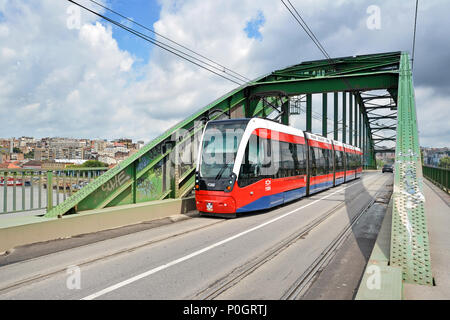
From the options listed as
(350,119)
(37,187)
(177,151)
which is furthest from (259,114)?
(350,119)

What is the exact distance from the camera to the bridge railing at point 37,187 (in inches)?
298

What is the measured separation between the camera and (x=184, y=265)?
5.69 meters

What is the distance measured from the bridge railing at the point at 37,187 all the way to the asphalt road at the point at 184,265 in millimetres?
2185

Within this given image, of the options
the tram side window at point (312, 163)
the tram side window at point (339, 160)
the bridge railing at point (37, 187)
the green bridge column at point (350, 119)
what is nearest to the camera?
the bridge railing at point (37, 187)

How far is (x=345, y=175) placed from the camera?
26484 mm

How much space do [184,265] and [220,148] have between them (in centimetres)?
553

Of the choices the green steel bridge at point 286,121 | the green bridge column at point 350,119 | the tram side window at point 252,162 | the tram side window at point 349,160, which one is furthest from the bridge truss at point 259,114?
the green bridge column at point 350,119

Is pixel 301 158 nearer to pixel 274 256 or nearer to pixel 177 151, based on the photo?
pixel 177 151

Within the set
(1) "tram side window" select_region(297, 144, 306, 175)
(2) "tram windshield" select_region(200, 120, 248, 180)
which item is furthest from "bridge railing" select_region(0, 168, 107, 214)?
(1) "tram side window" select_region(297, 144, 306, 175)

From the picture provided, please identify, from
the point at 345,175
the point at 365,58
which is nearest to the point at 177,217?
the point at 345,175

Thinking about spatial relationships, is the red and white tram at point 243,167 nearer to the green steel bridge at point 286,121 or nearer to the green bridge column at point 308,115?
the green steel bridge at point 286,121

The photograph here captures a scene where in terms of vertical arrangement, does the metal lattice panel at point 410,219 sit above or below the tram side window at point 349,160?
below

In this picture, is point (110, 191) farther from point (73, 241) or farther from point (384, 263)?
point (384, 263)

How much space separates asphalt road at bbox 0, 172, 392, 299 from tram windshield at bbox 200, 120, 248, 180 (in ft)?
6.46
